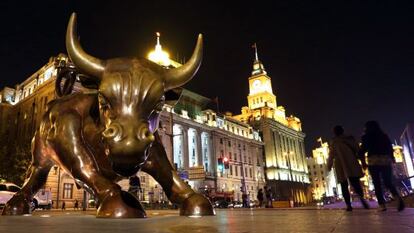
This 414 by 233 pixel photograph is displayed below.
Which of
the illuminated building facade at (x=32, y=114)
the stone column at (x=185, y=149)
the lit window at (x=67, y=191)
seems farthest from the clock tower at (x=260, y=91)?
the lit window at (x=67, y=191)

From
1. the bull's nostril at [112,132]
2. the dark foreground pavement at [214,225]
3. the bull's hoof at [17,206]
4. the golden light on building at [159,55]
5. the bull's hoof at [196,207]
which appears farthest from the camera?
the golden light on building at [159,55]

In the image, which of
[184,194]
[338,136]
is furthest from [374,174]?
[184,194]

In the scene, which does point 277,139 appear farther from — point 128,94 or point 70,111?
point 128,94

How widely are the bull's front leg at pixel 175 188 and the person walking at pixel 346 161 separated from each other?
453 centimetres

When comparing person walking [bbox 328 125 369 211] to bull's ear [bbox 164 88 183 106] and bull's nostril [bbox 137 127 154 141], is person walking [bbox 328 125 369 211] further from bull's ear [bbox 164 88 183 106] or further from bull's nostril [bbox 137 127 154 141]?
bull's nostril [bbox 137 127 154 141]

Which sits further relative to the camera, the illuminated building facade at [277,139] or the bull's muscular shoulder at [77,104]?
the illuminated building facade at [277,139]

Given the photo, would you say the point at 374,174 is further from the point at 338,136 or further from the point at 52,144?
the point at 52,144

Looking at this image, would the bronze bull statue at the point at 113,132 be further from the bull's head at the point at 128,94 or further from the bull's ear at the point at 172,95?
the bull's ear at the point at 172,95

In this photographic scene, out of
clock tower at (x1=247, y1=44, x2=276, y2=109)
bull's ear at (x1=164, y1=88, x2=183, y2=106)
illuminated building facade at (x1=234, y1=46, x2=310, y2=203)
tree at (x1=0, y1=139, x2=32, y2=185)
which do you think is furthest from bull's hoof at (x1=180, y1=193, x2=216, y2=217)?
clock tower at (x1=247, y1=44, x2=276, y2=109)

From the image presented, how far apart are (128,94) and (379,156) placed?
5777 millimetres

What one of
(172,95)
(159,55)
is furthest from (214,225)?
(159,55)

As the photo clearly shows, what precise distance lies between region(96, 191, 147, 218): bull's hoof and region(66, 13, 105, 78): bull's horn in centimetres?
105

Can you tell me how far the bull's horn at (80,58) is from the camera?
2.85 m

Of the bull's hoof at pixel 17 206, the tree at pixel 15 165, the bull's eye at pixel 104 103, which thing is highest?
the tree at pixel 15 165
